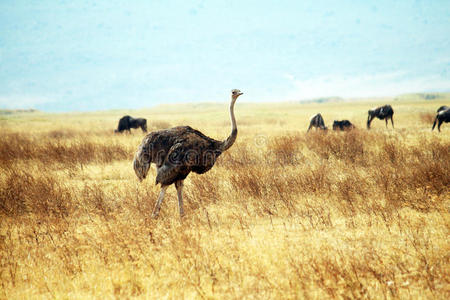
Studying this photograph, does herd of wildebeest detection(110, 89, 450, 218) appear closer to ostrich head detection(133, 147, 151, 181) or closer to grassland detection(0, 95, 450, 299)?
ostrich head detection(133, 147, 151, 181)

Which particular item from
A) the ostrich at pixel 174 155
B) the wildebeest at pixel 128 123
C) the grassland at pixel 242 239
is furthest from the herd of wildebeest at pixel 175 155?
the wildebeest at pixel 128 123

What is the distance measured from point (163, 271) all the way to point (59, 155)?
1005cm

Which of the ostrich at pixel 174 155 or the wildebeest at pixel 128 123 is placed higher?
the wildebeest at pixel 128 123

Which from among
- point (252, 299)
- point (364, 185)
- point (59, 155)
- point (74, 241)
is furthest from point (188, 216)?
point (59, 155)

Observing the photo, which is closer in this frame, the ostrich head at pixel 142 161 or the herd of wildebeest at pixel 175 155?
the herd of wildebeest at pixel 175 155

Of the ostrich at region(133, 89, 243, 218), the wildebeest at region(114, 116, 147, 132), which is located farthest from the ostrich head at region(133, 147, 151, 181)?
the wildebeest at region(114, 116, 147, 132)

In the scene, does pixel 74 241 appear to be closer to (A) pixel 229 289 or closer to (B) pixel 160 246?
(B) pixel 160 246

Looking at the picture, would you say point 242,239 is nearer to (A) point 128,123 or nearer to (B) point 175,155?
(B) point 175,155

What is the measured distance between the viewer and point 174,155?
21.0 ft

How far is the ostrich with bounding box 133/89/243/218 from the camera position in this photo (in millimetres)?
6344

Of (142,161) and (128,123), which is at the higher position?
(128,123)

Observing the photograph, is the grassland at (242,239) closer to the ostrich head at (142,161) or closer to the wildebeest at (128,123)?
the ostrich head at (142,161)

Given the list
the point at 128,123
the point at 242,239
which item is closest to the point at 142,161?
the point at 242,239

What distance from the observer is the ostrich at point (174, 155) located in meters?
6.34
